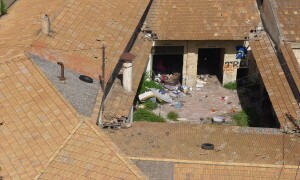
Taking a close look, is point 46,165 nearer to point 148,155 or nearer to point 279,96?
point 148,155

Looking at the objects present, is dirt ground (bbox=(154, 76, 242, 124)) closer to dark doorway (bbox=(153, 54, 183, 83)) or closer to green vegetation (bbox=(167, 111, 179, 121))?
green vegetation (bbox=(167, 111, 179, 121))

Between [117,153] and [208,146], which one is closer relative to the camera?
[117,153]

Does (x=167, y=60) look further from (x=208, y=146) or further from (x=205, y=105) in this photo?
(x=208, y=146)

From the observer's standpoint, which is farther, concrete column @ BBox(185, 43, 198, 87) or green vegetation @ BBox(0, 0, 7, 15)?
concrete column @ BBox(185, 43, 198, 87)

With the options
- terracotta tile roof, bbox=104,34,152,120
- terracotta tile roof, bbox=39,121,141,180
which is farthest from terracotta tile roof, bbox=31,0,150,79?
terracotta tile roof, bbox=39,121,141,180

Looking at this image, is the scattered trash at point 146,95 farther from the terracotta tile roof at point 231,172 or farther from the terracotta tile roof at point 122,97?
the terracotta tile roof at point 231,172

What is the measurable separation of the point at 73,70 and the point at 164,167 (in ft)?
22.5

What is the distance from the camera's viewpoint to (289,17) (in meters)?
35.9

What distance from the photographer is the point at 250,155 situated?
23719 mm

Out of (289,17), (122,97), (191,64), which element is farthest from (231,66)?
(122,97)

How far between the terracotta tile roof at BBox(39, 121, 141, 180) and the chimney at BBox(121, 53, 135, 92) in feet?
20.0

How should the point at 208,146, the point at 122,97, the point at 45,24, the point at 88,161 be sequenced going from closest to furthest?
the point at 88,161 < the point at 208,146 < the point at 122,97 < the point at 45,24

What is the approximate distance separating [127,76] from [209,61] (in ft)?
48.0

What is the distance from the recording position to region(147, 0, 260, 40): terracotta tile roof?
119 ft
